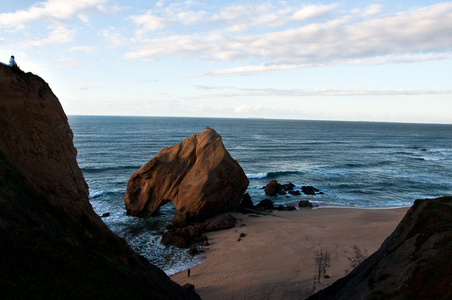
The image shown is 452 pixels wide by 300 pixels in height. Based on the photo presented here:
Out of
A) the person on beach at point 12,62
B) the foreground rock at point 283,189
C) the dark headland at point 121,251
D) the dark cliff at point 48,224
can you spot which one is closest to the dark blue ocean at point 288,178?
the foreground rock at point 283,189

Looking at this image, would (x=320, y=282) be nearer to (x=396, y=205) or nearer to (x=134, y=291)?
(x=134, y=291)

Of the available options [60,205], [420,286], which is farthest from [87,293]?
[420,286]

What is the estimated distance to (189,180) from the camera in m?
30.2

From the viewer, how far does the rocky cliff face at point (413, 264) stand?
31.8 ft

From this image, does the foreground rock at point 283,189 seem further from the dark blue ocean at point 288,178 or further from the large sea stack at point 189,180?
the large sea stack at point 189,180

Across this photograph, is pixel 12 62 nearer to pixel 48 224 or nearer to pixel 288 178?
pixel 48 224

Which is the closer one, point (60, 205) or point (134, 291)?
point (134, 291)

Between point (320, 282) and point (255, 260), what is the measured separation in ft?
16.2

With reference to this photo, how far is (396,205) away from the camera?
37688 mm

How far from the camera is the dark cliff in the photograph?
8953 millimetres

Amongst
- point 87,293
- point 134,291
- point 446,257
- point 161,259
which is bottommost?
point 161,259

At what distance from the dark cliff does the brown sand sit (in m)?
5.07

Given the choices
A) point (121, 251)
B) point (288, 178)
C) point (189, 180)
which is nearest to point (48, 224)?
point (121, 251)

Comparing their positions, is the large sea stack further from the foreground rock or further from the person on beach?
the person on beach
